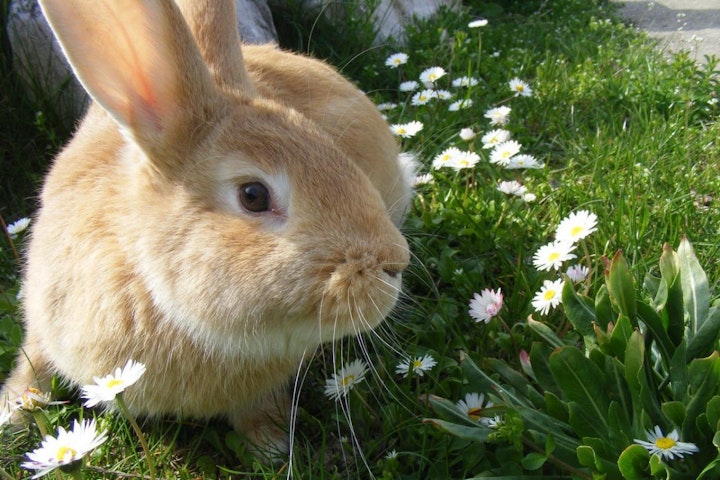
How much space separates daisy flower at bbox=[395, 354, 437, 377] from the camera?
2.47 metres

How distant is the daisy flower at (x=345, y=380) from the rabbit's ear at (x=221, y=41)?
1.05 metres

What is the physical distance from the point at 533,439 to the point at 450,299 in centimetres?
92

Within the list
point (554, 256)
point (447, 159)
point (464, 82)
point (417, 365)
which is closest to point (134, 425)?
point (417, 365)

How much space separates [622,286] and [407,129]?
7.22ft

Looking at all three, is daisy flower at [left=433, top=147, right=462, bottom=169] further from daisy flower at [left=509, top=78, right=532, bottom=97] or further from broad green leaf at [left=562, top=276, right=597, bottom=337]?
broad green leaf at [left=562, top=276, right=597, bottom=337]

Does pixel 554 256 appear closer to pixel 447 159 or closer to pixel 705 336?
pixel 705 336

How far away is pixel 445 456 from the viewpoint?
2.21m

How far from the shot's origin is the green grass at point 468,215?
244 cm

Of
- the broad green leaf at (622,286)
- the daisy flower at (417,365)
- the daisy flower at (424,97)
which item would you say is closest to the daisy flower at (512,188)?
the daisy flower at (417,365)

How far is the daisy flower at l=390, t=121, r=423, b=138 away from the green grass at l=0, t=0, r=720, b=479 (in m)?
0.13

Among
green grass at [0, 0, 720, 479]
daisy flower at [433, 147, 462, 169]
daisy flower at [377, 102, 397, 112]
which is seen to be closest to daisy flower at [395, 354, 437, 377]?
green grass at [0, 0, 720, 479]

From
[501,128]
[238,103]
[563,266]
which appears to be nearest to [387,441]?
[563,266]

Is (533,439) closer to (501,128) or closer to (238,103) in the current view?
(238,103)

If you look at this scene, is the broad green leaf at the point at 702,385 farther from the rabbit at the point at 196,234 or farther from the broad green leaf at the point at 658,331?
the rabbit at the point at 196,234
